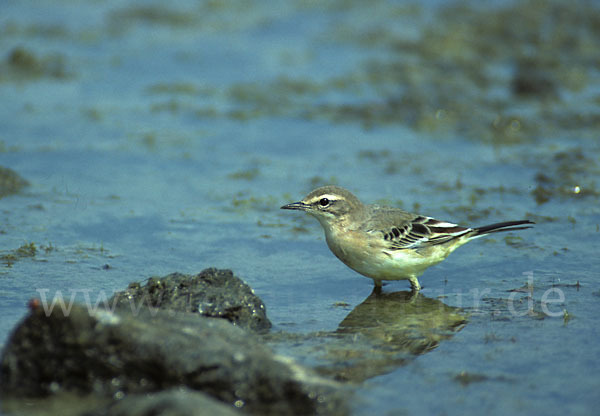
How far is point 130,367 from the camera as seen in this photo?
5.75m

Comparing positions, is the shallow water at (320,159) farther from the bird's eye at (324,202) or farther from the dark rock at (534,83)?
the bird's eye at (324,202)

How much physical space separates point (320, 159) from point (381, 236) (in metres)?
4.63

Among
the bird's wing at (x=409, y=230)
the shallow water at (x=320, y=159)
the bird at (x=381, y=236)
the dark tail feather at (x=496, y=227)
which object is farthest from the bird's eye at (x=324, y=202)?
the dark tail feather at (x=496, y=227)

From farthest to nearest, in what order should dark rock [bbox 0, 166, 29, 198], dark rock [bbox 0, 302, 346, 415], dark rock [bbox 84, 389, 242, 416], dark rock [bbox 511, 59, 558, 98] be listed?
dark rock [bbox 511, 59, 558, 98], dark rock [bbox 0, 166, 29, 198], dark rock [bbox 0, 302, 346, 415], dark rock [bbox 84, 389, 242, 416]

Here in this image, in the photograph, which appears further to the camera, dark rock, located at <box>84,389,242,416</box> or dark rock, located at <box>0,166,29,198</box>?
dark rock, located at <box>0,166,29,198</box>

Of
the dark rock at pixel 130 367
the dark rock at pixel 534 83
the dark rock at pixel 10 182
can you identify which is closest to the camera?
the dark rock at pixel 130 367

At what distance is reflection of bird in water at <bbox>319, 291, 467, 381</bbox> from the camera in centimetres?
648

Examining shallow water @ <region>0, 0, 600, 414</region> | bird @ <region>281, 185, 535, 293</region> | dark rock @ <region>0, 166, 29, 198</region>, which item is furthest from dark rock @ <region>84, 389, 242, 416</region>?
dark rock @ <region>0, 166, 29, 198</region>

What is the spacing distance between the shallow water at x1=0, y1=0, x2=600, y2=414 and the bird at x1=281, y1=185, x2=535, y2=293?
1.13 feet

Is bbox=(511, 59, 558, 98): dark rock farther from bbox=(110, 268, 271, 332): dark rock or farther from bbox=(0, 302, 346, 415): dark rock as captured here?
bbox=(0, 302, 346, 415): dark rock

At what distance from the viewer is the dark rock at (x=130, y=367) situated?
224 inches

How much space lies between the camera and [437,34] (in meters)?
18.7

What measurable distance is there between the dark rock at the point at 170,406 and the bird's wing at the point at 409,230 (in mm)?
3969

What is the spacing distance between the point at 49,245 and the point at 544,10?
Answer: 14807mm
